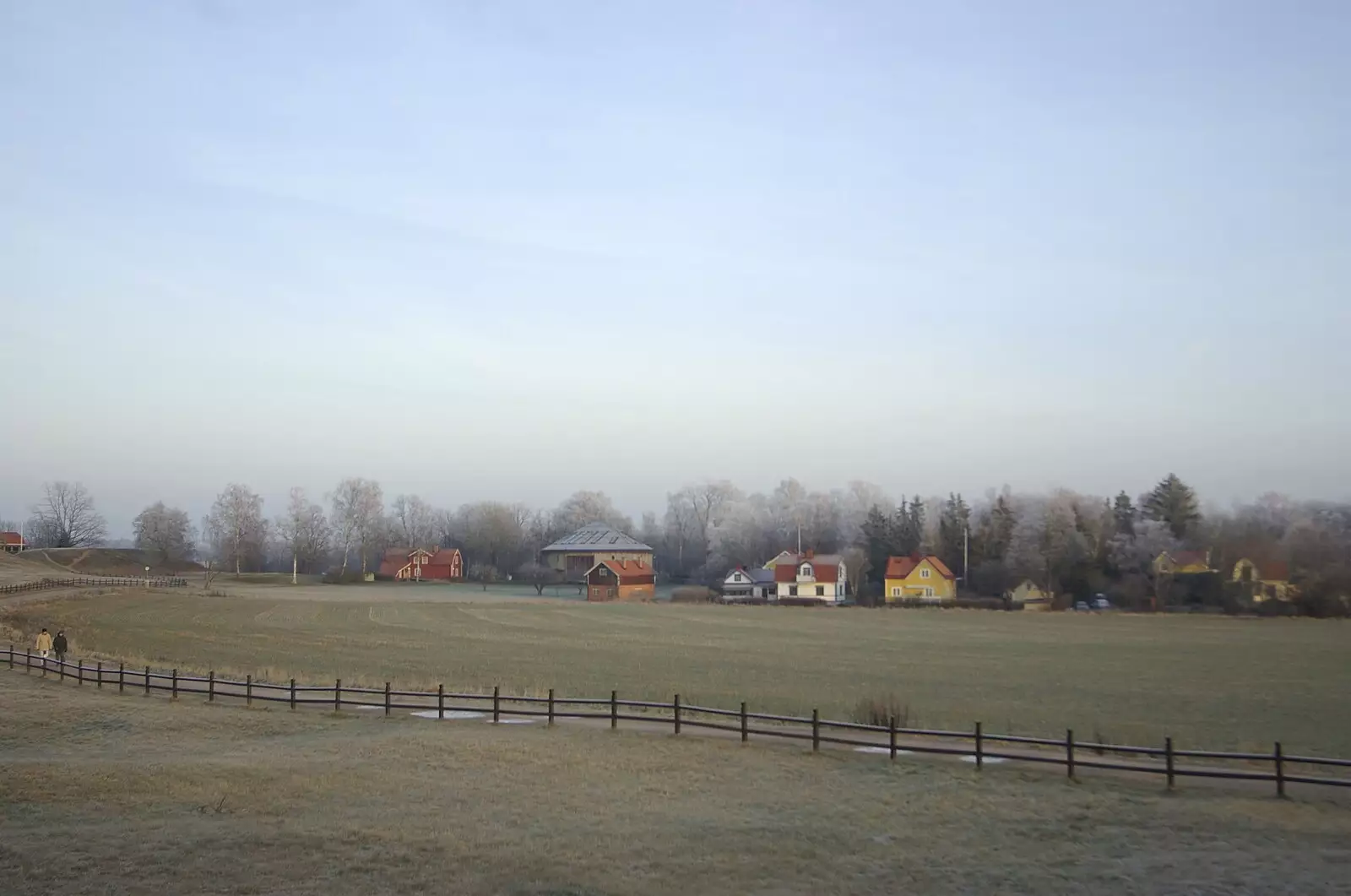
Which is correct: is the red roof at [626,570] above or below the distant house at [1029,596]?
above

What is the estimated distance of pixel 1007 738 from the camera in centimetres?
2017

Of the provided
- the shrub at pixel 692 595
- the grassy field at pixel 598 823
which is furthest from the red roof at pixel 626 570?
the grassy field at pixel 598 823

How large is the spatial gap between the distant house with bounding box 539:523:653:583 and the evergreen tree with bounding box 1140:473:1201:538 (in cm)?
6305

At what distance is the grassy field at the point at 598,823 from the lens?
12867mm

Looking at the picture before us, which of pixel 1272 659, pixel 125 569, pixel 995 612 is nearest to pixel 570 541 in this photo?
pixel 125 569

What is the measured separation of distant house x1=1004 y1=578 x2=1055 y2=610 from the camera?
322 feet

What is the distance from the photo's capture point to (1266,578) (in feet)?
308

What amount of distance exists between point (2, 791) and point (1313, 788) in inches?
898

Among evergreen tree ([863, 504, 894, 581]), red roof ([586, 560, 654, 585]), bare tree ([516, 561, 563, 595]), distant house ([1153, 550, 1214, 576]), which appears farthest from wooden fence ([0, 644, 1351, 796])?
bare tree ([516, 561, 563, 595])

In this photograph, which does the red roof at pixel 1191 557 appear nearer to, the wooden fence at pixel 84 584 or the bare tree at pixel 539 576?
the bare tree at pixel 539 576

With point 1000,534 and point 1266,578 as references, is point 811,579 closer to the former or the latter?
point 1000,534

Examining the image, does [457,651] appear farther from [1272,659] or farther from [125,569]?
[125,569]

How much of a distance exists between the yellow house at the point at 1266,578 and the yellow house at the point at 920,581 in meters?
26.9

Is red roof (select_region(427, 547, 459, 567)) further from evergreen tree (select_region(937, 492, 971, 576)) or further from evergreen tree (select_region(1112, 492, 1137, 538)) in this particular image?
evergreen tree (select_region(1112, 492, 1137, 538))
